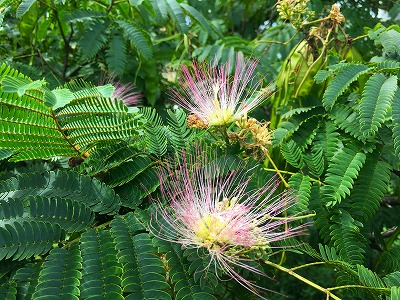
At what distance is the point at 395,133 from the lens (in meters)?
1.68

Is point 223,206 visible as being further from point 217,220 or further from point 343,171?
point 343,171

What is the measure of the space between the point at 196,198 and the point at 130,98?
4.05 ft

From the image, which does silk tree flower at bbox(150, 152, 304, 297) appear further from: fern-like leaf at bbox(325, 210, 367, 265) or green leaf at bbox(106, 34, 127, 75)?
green leaf at bbox(106, 34, 127, 75)

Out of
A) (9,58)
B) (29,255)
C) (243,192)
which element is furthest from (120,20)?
(29,255)

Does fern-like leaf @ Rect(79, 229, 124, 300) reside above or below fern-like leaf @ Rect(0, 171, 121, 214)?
below

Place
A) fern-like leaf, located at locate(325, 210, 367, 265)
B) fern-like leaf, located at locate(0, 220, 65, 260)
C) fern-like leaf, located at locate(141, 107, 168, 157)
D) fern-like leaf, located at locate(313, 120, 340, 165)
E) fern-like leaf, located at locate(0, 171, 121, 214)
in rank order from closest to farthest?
fern-like leaf, located at locate(0, 220, 65, 260) → fern-like leaf, located at locate(0, 171, 121, 214) → fern-like leaf, located at locate(325, 210, 367, 265) → fern-like leaf, located at locate(141, 107, 168, 157) → fern-like leaf, located at locate(313, 120, 340, 165)

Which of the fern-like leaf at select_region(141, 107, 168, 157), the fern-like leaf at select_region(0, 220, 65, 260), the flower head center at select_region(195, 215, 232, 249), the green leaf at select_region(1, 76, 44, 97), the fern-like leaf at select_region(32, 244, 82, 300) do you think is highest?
the green leaf at select_region(1, 76, 44, 97)

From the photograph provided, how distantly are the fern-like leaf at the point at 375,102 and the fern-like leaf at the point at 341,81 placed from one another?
0.34ft

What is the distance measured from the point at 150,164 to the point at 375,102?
836 millimetres

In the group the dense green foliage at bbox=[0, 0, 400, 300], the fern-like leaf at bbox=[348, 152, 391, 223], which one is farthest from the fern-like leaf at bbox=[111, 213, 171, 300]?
the fern-like leaf at bbox=[348, 152, 391, 223]

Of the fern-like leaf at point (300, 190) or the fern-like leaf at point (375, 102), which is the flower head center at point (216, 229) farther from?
the fern-like leaf at point (375, 102)

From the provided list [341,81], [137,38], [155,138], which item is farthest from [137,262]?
[137,38]

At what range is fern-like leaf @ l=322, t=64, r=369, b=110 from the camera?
76.0 inches

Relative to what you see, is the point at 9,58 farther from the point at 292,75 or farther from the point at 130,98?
the point at 292,75
